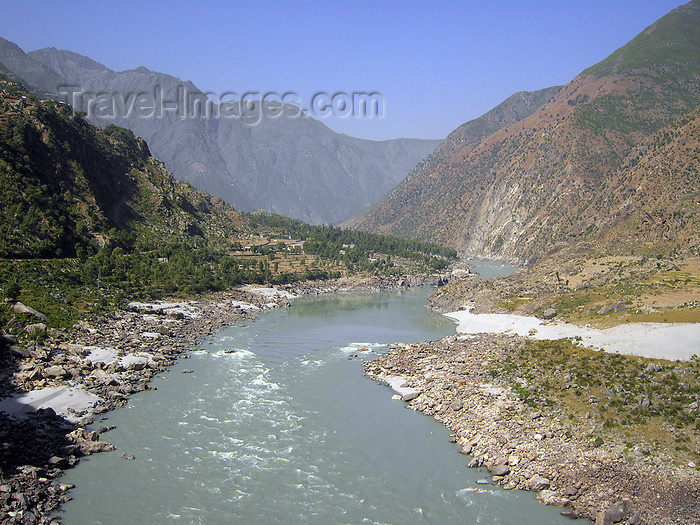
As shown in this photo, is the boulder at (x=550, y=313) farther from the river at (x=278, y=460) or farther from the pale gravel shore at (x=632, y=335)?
the river at (x=278, y=460)

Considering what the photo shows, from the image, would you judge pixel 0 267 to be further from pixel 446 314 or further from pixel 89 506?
pixel 446 314

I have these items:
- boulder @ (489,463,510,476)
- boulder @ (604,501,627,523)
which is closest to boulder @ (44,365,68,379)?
boulder @ (489,463,510,476)

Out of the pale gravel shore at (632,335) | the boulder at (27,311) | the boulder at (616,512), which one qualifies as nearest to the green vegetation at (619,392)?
the pale gravel shore at (632,335)

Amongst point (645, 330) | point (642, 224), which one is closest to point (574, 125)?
point (642, 224)

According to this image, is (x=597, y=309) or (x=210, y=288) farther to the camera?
(x=210, y=288)

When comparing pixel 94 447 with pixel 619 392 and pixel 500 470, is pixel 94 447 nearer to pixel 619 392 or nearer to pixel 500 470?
pixel 500 470

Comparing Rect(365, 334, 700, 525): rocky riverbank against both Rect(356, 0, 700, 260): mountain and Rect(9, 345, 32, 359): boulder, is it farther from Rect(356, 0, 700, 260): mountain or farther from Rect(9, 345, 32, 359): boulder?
Rect(356, 0, 700, 260): mountain

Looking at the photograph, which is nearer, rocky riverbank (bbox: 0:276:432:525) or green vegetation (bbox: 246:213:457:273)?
rocky riverbank (bbox: 0:276:432:525)
